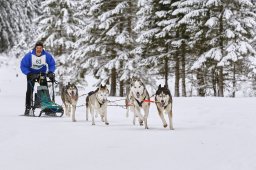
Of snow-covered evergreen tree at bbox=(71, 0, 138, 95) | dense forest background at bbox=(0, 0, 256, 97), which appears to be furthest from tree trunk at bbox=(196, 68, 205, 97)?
snow-covered evergreen tree at bbox=(71, 0, 138, 95)

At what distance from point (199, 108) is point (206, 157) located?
774 cm

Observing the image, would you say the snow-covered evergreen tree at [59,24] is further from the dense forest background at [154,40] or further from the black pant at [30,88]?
the black pant at [30,88]

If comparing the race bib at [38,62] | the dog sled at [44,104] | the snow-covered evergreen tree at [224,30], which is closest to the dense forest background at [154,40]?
the snow-covered evergreen tree at [224,30]

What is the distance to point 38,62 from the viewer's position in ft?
40.9

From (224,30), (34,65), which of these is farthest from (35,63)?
(224,30)

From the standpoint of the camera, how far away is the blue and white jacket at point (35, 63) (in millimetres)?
12336

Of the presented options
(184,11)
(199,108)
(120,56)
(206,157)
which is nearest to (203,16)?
(184,11)

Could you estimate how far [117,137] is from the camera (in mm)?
A: 7344

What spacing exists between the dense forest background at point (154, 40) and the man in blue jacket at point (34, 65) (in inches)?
400

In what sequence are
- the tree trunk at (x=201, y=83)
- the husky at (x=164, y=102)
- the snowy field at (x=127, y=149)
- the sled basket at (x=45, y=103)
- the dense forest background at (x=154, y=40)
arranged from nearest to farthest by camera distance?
1. the snowy field at (x=127, y=149)
2. the husky at (x=164, y=102)
3. the sled basket at (x=45, y=103)
4. the dense forest background at (x=154, y=40)
5. the tree trunk at (x=201, y=83)

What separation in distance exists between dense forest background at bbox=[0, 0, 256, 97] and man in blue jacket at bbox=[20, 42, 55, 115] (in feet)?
33.4

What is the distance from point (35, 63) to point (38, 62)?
10cm

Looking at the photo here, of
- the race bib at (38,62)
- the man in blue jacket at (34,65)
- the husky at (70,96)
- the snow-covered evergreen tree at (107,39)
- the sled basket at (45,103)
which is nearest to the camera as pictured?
the husky at (70,96)

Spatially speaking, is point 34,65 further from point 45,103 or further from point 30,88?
point 45,103
